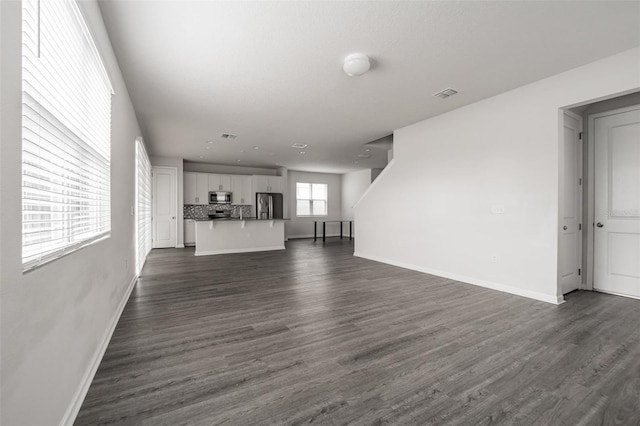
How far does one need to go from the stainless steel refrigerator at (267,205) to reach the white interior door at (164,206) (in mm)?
2581

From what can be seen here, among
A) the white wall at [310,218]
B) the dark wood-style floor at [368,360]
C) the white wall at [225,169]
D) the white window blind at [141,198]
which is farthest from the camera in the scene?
the white wall at [310,218]

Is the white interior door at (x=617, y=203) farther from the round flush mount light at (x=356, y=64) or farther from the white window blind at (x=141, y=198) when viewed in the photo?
the white window blind at (x=141, y=198)

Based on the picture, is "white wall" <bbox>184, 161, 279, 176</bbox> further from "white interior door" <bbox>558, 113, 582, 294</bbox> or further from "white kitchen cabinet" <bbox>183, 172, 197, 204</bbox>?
"white interior door" <bbox>558, 113, 582, 294</bbox>

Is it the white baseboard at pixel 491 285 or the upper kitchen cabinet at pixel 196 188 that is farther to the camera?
the upper kitchen cabinet at pixel 196 188

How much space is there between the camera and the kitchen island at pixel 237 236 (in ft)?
22.9

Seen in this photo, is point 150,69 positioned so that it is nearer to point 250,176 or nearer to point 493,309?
point 493,309

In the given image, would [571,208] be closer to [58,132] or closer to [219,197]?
[58,132]

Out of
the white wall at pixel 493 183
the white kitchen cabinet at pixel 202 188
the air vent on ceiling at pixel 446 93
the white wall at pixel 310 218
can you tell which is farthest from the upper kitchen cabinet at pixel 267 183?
the air vent on ceiling at pixel 446 93

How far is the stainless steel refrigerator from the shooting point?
31.2 ft

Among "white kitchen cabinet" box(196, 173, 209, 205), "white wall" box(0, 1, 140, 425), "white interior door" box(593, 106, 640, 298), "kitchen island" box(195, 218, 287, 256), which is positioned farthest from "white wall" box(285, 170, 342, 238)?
"white wall" box(0, 1, 140, 425)

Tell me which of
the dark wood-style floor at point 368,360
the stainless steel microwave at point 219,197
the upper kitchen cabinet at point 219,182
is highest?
the upper kitchen cabinet at point 219,182

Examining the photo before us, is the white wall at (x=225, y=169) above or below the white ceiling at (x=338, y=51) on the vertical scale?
below

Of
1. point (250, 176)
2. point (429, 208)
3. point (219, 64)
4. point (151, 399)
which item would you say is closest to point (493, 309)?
point (429, 208)

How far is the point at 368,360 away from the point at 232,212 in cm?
818
